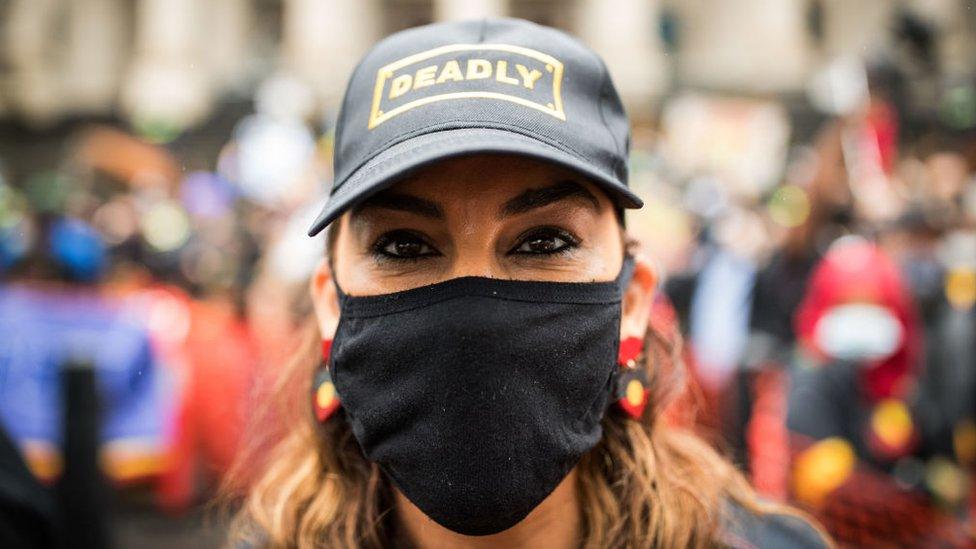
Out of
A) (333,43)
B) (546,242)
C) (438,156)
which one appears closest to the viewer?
(438,156)

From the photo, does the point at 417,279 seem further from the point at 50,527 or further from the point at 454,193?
the point at 50,527

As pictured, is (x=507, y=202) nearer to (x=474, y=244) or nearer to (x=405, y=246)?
(x=474, y=244)

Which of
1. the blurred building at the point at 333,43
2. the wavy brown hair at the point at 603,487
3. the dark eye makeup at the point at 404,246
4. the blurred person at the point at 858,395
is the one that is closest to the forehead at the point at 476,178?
the dark eye makeup at the point at 404,246

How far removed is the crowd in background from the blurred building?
17498 millimetres

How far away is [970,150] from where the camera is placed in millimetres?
8180

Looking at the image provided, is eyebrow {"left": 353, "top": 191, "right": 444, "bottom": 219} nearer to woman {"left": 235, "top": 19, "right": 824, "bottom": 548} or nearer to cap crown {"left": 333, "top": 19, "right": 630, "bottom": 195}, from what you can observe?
woman {"left": 235, "top": 19, "right": 824, "bottom": 548}

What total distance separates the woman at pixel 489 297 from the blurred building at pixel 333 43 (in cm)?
2227

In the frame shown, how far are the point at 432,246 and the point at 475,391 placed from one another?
331 millimetres

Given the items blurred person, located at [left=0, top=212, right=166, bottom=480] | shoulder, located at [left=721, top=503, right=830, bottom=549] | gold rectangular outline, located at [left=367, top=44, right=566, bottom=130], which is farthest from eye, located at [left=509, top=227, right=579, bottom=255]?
blurred person, located at [left=0, top=212, right=166, bottom=480]

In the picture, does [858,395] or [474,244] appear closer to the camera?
[474,244]

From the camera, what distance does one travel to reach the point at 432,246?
1.80 metres

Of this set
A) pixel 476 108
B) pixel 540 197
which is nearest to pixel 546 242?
pixel 540 197

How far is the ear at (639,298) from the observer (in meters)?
2.02

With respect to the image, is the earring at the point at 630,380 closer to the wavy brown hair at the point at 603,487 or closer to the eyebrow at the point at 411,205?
the wavy brown hair at the point at 603,487
